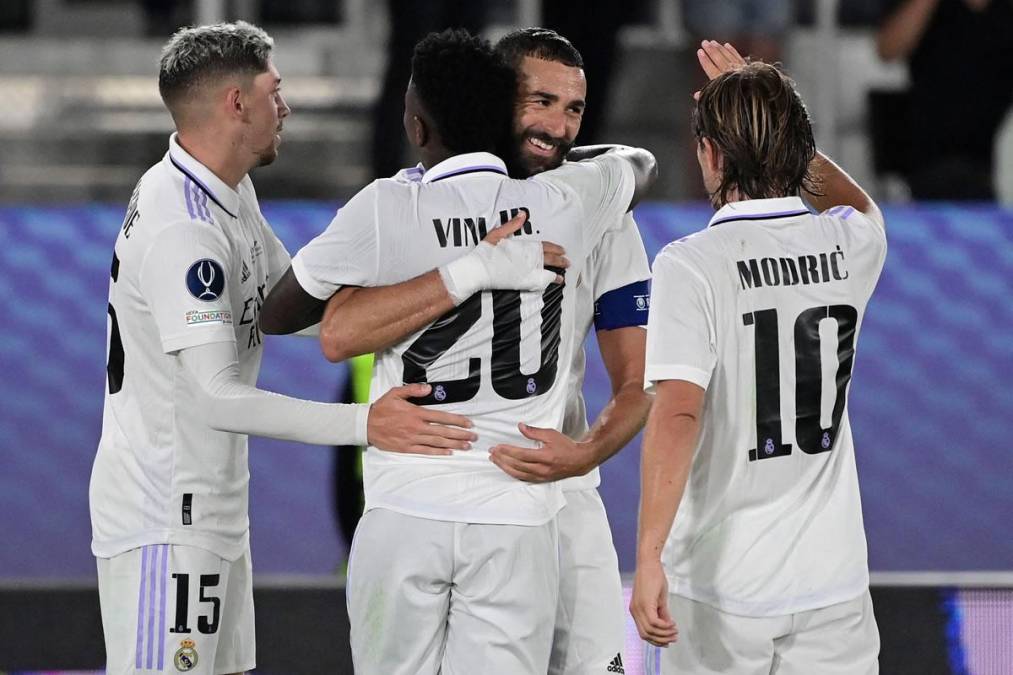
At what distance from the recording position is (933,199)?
5312mm

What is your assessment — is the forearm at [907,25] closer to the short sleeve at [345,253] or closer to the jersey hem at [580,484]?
the jersey hem at [580,484]

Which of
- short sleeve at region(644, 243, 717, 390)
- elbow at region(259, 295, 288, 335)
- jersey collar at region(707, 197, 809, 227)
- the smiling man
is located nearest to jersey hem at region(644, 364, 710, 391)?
short sleeve at region(644, 243, 717, 390)

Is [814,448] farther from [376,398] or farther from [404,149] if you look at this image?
[404,149]

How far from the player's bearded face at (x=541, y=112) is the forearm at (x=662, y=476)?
735 millimetres

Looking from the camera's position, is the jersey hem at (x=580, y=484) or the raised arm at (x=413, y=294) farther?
the jersey hem at (x=580, y=484)

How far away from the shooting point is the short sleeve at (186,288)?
257cm

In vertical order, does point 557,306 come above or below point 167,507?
above

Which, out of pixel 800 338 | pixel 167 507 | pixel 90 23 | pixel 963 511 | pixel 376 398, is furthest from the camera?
pixel 90 23

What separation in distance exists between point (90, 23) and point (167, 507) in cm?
347

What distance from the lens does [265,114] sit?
113 inches

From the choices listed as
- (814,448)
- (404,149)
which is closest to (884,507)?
(404,149)

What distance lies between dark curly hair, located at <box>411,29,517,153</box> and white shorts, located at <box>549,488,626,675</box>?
78 cm

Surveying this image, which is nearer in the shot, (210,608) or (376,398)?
(376,398)

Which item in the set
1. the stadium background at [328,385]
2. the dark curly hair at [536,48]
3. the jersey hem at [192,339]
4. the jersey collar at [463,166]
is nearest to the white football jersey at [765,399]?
the jersey collar at [463,166]
